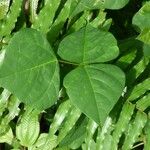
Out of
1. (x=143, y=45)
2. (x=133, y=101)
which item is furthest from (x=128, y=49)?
(x=133, y=101)

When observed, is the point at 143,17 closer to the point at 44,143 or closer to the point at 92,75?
the point at 92,75

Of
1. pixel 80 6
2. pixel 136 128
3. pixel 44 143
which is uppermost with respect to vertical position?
pixel 80 6

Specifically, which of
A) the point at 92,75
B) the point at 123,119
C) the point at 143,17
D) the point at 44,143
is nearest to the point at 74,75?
the point at 92,75

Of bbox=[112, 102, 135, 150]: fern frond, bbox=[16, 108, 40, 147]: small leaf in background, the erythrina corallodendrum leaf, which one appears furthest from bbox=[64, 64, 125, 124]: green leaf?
bbox=[16, 108, 40, 147]: small leaf in background

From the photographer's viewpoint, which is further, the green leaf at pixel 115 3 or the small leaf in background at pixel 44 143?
the small leaf in background at pixel 44 143

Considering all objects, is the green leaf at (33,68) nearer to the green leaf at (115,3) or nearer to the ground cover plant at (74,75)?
the ground cover plant at (74,75)

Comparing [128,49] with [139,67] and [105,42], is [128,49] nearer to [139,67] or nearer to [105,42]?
[139,67]

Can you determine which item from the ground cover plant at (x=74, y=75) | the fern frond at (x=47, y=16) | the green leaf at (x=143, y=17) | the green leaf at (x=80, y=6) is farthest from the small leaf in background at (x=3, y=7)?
the green leaf at (x=143, y=17)
